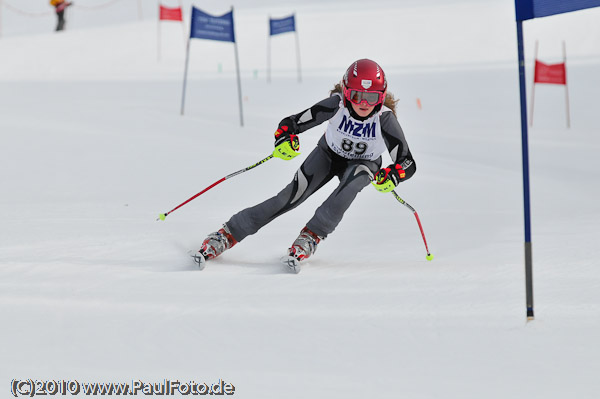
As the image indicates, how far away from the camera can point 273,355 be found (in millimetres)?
2438

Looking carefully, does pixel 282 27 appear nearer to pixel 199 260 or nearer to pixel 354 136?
pixel 354 136

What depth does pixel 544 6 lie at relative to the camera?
253cm

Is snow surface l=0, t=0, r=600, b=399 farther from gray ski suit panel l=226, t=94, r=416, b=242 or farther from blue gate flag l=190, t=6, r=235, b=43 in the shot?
blue gate flag l=190, t=6, r=235, b=43

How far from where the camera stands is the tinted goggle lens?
3.69 meters

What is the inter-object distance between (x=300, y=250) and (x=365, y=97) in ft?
2.93

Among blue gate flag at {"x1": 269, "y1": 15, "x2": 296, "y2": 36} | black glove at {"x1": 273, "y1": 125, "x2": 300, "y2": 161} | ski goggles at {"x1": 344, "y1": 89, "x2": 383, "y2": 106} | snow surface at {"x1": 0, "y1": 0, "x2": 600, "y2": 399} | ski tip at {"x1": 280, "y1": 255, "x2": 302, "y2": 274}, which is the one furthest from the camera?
blue gate flag at {"x1": 269, "y1": 15, "x2": 296, "y2": 36}

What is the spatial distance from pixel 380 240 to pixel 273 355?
2.21m

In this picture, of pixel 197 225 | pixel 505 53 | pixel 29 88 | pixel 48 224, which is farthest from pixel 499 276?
pixel 505 53

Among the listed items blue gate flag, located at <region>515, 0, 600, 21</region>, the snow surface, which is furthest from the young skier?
blue gate flag, located at <region>515, 0, 600, 21</region>

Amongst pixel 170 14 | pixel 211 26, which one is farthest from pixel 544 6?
pixel 170 14

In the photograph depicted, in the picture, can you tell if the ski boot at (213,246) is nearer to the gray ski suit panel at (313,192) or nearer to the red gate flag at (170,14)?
the gray ski suit panel at (313,192)

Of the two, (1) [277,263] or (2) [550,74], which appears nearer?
(1) [277,263]

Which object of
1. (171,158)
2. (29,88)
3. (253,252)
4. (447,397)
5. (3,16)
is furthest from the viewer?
(3,16)

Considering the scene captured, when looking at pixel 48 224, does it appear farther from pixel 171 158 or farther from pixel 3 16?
pixel 3 16
